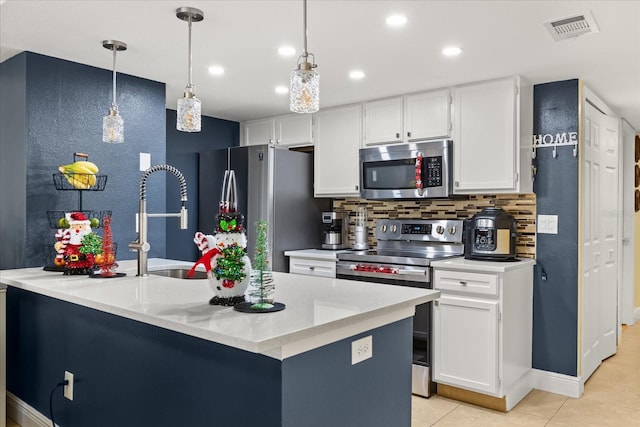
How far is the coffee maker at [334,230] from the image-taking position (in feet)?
14.8

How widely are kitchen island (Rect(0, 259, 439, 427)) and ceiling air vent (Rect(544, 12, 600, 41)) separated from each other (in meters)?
1.49

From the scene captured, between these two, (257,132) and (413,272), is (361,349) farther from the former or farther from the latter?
(257,132)

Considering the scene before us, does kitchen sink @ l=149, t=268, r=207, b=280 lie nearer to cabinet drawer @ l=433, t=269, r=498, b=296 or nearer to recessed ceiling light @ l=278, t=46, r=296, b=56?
recessed ceiling light @ l=278, t=46, r=296, b=56

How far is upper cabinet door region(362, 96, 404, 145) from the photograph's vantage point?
155 inches

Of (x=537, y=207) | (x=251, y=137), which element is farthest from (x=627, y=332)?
(x=251, y=137)

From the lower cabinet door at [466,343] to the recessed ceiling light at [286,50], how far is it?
1865 millimetres

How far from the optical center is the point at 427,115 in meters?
3.76

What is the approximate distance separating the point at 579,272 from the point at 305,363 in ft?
8.65

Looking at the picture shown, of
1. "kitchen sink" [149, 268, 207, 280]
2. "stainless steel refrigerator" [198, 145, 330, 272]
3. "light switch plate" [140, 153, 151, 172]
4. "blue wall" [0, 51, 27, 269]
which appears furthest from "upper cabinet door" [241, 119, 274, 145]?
"blue wall" [0, 51, 27, 269]

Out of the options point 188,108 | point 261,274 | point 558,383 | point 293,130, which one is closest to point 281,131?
point 293,130

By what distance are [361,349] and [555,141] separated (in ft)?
8.19

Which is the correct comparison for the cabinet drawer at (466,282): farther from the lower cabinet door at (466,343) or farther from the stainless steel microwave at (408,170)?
the stainless steel microwave at (408,170)

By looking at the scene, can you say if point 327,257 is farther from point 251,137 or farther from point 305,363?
point 305,363

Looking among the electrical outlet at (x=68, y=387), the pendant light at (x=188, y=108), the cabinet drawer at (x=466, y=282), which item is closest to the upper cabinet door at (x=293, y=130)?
the cabinet drawer at (x=466, y=282)
